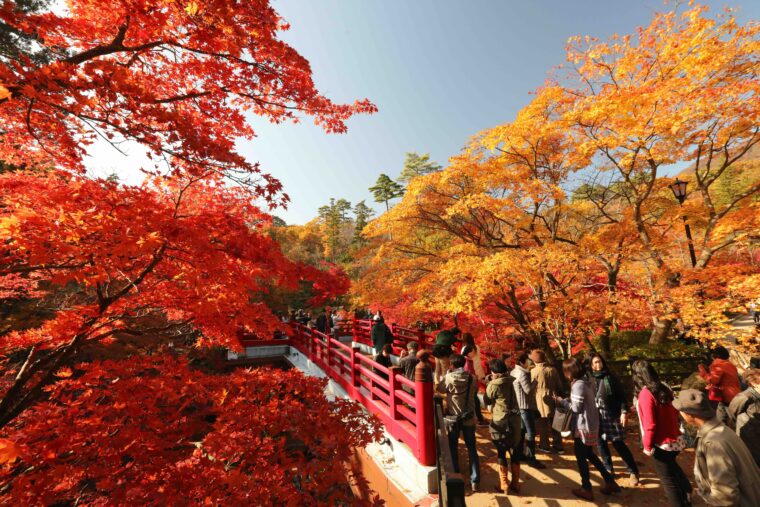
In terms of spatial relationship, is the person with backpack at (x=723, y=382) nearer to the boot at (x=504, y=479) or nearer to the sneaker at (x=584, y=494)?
the sneaker at (x=584, y=494)

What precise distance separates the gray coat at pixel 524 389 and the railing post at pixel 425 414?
58.4 inches

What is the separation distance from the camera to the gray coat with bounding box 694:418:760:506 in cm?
221

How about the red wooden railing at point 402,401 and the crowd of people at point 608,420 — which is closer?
the crowd of people at point 608,420

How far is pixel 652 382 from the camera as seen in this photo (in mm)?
3537

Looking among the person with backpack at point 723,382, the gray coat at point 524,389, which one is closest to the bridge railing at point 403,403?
the gray coat at point 524,389

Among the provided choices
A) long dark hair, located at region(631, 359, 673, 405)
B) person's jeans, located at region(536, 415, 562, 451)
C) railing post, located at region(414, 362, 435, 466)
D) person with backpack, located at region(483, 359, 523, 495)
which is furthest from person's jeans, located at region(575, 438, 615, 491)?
railing post, located at region(414, 362, 435, 466)

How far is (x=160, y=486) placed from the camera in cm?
335

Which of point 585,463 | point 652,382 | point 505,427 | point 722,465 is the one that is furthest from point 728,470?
point 505,427

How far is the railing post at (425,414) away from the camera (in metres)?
4.45

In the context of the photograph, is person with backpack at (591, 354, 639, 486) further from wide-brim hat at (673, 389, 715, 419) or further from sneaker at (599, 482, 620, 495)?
wide-brim hat at (673, 389, 715, 419)

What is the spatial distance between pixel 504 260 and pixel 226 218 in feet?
20.9

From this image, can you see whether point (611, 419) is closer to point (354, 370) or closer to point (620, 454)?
point (620, 454)

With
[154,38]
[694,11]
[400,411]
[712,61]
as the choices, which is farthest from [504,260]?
[154,38]

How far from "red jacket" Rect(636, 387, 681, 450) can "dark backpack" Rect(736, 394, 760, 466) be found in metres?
0.74
